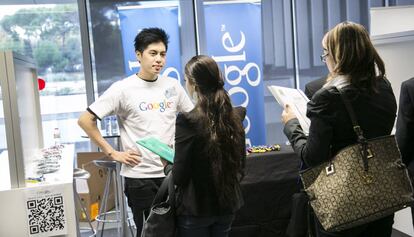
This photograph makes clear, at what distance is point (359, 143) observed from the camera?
1.55m

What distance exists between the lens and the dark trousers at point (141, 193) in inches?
90.9

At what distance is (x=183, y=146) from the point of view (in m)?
1.75

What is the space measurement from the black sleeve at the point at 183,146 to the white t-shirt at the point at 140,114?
0.58 metres

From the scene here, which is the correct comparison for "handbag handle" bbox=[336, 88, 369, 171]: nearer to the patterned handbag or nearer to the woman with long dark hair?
the patterned handbag

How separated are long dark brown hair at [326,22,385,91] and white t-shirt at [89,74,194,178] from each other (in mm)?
1071

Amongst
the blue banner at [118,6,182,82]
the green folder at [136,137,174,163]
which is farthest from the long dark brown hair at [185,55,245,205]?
the blue banner at [118,6,182,82]

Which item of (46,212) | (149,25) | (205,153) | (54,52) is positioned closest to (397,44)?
(205,153)

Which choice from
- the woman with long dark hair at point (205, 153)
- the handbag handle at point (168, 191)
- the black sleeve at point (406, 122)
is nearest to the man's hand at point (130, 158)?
the handbag handle at point (168, 191)

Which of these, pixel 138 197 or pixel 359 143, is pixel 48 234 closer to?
pixel 138 197

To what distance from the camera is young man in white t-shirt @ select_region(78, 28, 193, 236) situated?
7.61 feet

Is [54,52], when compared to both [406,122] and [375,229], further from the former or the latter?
[375,229]

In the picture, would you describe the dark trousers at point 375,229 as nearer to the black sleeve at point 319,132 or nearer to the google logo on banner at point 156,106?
the black sleeve at point 319,132

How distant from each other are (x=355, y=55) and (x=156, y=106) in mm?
1154

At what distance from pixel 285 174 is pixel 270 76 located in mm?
2394
